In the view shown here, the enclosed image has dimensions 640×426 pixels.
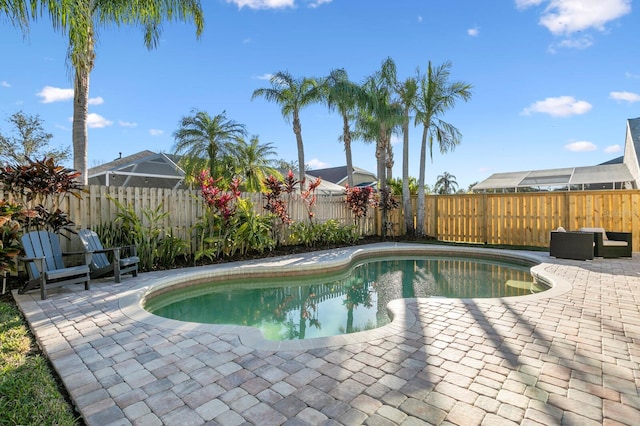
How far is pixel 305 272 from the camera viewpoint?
7121 mm

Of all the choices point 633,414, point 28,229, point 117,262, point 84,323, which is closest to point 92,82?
point 28,229

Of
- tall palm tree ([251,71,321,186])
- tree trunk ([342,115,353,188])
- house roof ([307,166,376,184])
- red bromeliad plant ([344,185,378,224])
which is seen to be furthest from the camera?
house roof ([307,166,376,184])

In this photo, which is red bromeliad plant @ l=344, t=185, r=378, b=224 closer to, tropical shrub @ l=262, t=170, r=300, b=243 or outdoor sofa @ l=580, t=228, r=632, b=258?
tropical shrub @ l=262, t=170, r=300, b=243

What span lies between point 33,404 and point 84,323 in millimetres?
1682

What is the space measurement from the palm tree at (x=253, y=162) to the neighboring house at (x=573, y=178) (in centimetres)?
1643

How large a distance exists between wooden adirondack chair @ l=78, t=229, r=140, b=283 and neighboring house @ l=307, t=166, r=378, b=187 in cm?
2163

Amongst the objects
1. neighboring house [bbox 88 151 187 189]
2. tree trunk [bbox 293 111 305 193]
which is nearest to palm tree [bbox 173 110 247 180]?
neighboring house [bbox 88 151 187 189]

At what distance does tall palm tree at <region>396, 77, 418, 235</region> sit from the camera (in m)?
12.1

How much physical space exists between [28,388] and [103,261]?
407 cm

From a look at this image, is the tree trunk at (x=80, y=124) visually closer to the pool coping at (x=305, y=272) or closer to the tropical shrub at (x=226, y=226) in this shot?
the tropical shrub at (x=226, y=226)

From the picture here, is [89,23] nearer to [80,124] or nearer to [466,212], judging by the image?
[80,124]

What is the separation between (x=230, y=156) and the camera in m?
15.6

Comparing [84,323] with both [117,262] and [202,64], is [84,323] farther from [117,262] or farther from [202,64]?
[202,64]

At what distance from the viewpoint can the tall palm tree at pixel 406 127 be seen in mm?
12109
